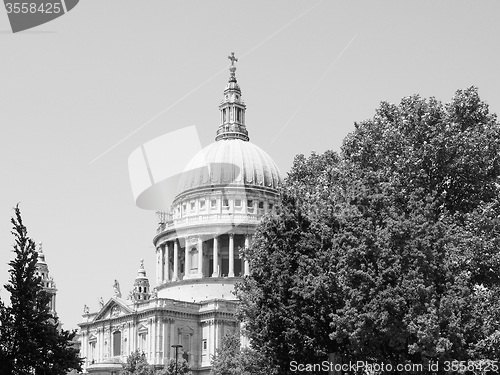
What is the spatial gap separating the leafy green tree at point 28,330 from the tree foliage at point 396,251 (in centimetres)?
950

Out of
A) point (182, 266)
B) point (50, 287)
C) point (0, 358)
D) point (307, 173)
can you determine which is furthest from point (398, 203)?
point (50, 287)

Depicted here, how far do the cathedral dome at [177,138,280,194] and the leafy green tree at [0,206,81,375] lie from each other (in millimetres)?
91693

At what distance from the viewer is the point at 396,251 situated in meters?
41.3

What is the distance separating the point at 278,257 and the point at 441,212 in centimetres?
1052

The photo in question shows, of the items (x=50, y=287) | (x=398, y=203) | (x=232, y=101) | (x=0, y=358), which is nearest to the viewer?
(x=0, y=358)

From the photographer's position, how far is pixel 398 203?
4788 cm

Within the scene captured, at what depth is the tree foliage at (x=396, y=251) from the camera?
132ft

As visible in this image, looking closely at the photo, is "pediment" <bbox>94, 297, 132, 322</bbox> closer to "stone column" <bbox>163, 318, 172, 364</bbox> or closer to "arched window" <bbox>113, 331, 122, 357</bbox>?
"arched window" <bbox>113, 331, 122, 357</bbox>

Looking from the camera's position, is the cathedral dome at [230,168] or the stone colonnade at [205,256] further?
the cathedral dome at [230,168]

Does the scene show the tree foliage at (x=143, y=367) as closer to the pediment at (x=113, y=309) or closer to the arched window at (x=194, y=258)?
the pediment at (x=113, y=309)

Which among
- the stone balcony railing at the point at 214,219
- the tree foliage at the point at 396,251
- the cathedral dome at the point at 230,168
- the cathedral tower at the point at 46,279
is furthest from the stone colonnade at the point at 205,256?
the tree foliage at the point at 396,251

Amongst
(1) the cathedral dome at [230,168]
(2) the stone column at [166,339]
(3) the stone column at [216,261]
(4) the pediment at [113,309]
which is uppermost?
(1) the cathedral dome at [230,168]

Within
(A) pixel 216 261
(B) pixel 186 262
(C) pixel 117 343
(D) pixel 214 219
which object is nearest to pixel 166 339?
(C) pixel 117 343

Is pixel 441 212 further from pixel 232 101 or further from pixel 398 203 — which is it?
pixel 232 101
